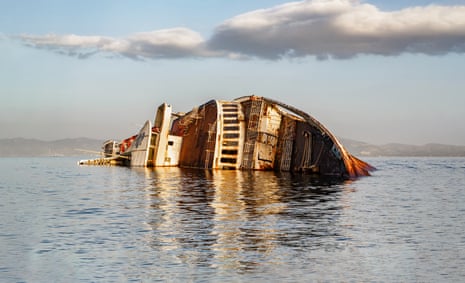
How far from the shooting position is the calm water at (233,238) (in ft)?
54.4

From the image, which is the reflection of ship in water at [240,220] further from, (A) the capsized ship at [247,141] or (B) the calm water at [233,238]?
(A) the capsized ship at [247,141]

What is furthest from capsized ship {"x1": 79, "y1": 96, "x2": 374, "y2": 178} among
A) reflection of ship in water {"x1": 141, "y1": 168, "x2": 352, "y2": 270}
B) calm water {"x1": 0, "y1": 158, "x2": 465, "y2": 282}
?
calm water {"x1": 0, "y1": 158, "x2": 465, "y2": 282}

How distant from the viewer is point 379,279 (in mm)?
15797

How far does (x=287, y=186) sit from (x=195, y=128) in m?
29.6

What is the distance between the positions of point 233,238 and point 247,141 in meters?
45.5

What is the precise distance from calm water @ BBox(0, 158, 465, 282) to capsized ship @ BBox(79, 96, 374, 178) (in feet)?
65.3

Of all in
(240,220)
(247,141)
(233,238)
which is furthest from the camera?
(247,141)

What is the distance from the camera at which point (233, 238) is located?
21938 mm

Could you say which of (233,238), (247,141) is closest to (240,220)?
(233,238)

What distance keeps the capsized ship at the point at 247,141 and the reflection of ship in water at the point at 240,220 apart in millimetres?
11844

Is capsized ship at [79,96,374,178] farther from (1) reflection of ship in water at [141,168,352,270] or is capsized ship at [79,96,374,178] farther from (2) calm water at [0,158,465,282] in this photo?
(2) calm water at [0,158,465,282]

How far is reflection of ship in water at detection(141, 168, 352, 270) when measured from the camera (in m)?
19.6

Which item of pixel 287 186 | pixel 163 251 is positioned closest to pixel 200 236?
pixel 163 251

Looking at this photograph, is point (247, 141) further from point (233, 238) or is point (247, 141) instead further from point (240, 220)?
point (233, 238)
